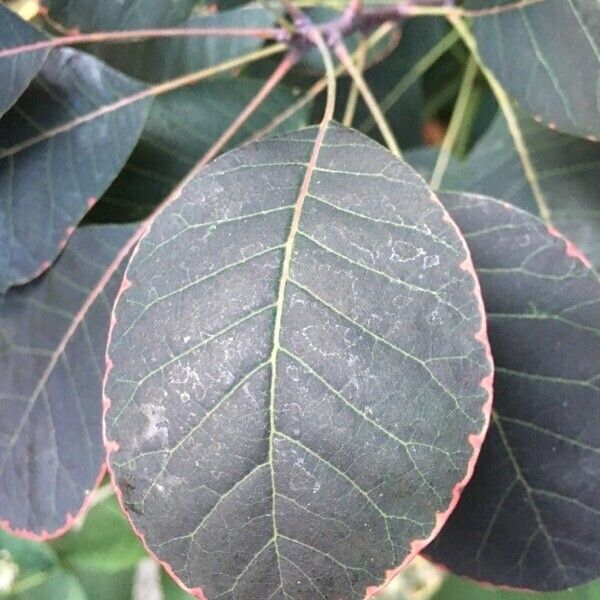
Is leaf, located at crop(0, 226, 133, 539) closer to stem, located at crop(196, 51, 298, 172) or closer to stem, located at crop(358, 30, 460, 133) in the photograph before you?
stem, located at crop(196, 51, 298, 172)

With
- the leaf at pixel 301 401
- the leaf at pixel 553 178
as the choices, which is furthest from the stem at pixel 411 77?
the leaf at pixel 301 401

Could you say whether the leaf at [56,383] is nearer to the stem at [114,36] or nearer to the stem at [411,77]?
A: the stem at [114,36]

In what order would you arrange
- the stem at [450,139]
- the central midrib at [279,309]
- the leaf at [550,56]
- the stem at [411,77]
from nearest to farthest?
1. the central midrib at [279,309]
2. the leaf at [550,56]
3. the stem at [450,139]
4. the stem at [411,77]

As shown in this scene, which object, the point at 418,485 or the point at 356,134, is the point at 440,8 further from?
the point at 418,485

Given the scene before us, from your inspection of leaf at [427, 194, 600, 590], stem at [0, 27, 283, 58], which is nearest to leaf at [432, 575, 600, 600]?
leaf at [427, 194, 600, 590]

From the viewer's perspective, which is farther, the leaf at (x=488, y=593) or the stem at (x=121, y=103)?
the leaf at (x=488, y=593)
